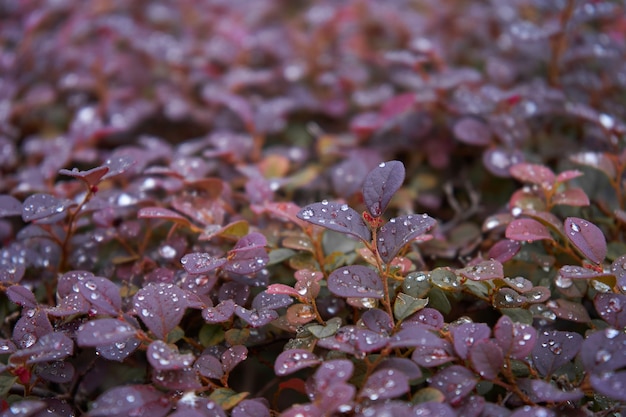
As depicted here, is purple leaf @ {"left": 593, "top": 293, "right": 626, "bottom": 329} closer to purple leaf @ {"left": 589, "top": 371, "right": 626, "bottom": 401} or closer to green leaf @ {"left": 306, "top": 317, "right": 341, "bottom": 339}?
purple leaf @ {"left": 589, "top": 371, "right": 626, "bottom": 401}

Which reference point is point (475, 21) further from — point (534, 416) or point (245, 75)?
point (534, 416)

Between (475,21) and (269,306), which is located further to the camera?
(475,21)

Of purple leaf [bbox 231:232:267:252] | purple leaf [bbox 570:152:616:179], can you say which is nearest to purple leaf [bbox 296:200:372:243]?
purple leaf [bbox 231:232:267:252]

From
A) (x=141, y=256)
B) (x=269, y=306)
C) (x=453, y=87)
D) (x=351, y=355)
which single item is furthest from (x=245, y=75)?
(x=351, y=355)

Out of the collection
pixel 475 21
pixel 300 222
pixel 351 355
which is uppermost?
pixel 475 21

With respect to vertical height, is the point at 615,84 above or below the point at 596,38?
below

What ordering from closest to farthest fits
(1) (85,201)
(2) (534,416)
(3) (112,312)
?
1. (2) (534,416)
2. (3) (112,312)
3. (1) (85,201)
